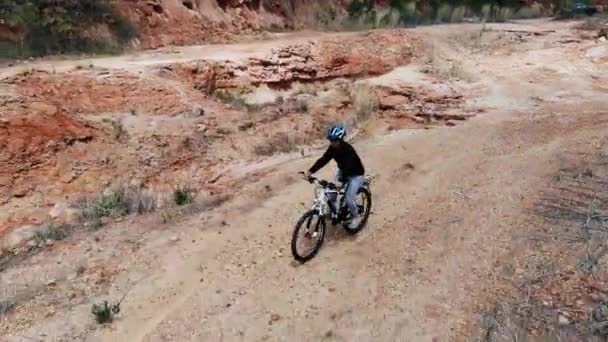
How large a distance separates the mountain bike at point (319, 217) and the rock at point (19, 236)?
443cm

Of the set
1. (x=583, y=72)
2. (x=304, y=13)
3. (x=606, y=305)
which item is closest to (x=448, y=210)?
(x=606, y=305)

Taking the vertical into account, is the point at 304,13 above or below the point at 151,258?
above

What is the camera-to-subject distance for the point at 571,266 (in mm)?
6250

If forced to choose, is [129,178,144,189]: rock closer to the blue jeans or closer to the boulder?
the boulder

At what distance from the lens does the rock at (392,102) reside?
14711 mm

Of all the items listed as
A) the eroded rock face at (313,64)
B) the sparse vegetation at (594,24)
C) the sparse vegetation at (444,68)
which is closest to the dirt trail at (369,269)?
the eroded rock face at (313,64)

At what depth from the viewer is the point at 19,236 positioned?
367 inches

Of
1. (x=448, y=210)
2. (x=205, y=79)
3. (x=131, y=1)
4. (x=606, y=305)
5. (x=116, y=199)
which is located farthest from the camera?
(x=131, y=1)

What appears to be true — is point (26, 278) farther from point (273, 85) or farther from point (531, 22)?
point (531, 22)

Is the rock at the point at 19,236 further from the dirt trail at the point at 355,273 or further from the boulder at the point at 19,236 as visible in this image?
the dirt trail at the point at 355,273

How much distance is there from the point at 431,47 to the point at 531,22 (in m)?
7.88

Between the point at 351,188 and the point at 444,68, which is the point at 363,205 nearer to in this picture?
the point at 351,188

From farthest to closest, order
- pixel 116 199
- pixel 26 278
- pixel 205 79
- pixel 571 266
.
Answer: pixel 205 79 < pixel 116 199 < pixel 26 278 < pixel 571 266

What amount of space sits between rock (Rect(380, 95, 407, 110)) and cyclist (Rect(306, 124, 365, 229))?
25.1 ft
